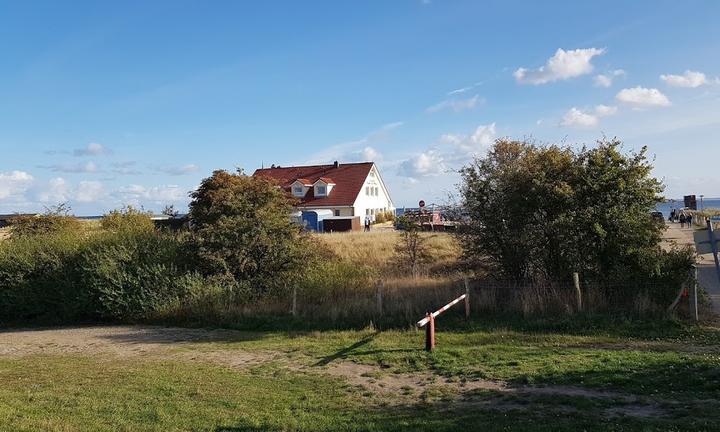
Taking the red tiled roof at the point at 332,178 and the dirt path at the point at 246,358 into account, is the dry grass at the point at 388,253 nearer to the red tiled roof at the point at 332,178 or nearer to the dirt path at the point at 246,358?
the dirt path at the point at 246,358

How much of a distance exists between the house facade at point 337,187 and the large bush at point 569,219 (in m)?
43.1

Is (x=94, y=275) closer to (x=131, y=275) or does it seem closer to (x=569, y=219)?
(x=131, y=275)

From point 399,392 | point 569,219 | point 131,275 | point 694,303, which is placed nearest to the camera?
point 399,392

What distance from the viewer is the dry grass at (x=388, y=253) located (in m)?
20.5

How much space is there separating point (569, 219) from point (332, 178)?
54445mm

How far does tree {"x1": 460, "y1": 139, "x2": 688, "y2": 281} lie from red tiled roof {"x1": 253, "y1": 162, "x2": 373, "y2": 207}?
46837 mm

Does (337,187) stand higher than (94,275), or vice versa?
(337,187)

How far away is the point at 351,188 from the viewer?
215 feet

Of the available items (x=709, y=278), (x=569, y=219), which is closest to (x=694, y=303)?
(x=569, y=219)

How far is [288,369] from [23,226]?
2259 cm

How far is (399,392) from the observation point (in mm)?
8742

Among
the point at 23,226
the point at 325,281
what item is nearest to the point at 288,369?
the point at 325,281

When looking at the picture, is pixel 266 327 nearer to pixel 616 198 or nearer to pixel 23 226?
pixel 616 198

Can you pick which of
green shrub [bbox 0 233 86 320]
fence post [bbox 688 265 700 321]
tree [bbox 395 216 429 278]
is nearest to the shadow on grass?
fence post [bbox 688 265 700 321]
